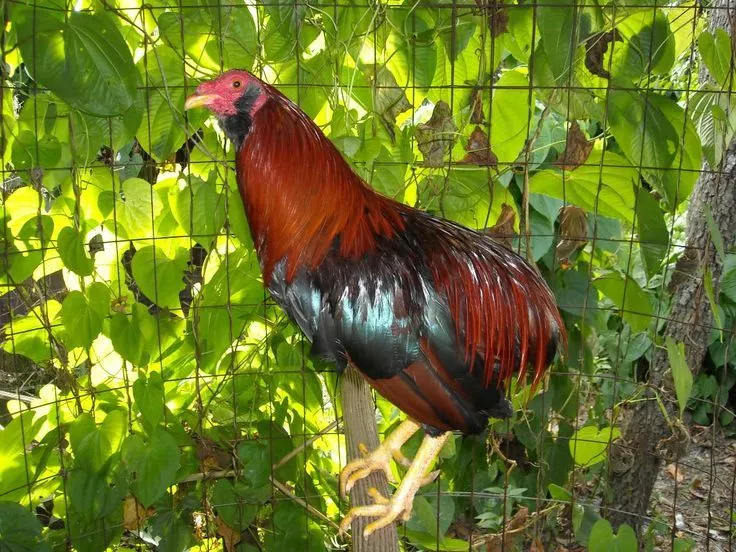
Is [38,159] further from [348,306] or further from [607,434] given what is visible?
[607,434]

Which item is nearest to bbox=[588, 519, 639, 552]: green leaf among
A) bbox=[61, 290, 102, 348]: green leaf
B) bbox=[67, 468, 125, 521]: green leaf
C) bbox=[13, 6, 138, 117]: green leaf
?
bbox=[67, 468, 125, 521]: green leaf

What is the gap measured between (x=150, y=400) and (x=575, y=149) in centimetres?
127

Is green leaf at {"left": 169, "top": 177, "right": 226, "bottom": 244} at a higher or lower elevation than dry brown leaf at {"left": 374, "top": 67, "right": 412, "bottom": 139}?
lower

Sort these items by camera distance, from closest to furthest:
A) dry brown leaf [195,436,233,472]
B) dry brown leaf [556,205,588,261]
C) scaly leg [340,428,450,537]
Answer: scaly leg [340,428,450,537] < dry brown leaf [556,205,588,261] < dry brown leaf [195,436,233,472]

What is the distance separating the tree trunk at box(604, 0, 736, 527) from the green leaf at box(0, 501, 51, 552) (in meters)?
1.65

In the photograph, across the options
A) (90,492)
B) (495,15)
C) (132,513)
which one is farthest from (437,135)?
(132,513)

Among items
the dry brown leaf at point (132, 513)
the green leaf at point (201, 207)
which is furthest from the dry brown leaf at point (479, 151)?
the dry brown leaf at point (132, 513)

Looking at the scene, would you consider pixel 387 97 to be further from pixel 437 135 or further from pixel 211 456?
pixel 211 456

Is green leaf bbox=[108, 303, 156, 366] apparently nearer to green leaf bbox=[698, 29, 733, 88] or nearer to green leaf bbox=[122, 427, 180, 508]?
green leaf bbox=[122, 427, 180, 508]

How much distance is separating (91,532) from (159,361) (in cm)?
52

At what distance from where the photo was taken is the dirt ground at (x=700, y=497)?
3062mm

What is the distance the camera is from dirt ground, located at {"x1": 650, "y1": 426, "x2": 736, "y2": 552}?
3.06 m

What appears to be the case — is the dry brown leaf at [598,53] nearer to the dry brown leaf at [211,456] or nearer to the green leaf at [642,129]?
the green leaf at [642,129]

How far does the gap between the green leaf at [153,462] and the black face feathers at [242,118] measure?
2.65 ft
